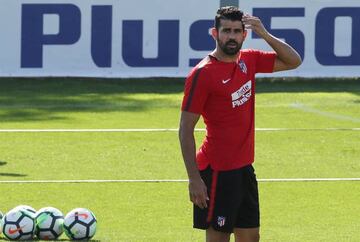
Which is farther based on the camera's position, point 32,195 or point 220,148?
point 32,195

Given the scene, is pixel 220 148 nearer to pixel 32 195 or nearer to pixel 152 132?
pixel 32 195

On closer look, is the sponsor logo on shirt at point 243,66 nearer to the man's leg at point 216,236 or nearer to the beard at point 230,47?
the beard at point 230,47

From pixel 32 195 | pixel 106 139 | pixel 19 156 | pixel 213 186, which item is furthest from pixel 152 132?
pixel 213 186

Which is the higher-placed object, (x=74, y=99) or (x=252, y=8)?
(x=252, y=8)

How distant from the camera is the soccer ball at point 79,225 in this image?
1051cm

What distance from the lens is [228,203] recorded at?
8.38m

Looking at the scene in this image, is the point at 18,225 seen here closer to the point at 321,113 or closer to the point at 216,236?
the point at 216,236

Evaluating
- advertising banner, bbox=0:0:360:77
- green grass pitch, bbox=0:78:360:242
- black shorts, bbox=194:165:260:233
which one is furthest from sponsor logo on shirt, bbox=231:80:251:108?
advertising banner, bbox=0:0:360:77

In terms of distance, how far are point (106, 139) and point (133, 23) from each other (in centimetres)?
665

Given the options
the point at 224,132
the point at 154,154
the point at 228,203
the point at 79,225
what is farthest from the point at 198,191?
the point at 154,154

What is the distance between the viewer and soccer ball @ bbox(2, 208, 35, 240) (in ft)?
34.6

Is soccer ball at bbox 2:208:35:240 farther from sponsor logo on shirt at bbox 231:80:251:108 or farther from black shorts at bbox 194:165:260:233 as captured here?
sponsor logo on shirt at bbox 231:80:251:108

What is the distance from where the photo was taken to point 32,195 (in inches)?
520

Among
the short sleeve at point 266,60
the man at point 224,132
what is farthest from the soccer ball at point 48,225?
the short sleeve at point 266,60
